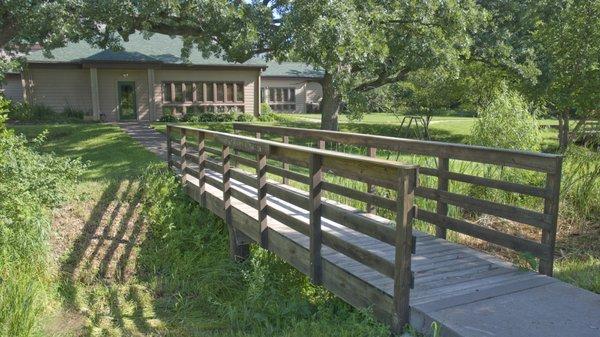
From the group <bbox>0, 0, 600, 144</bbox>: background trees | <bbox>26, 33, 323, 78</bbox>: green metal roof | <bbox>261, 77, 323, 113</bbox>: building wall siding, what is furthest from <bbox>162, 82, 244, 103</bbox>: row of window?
<bbox>261, 77, 323, 113</bbox>: building wall siding

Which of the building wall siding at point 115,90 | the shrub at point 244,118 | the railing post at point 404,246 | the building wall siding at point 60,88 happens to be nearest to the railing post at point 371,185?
the railing post at point 404,246

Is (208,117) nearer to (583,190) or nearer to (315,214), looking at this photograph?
(583,190)

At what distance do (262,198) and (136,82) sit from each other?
20663mm

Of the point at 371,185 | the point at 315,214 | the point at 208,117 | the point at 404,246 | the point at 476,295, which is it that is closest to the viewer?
the point at 404,246

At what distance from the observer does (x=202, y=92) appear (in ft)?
85.6

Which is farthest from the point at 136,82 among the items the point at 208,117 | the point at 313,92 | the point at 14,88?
the point at 313,92

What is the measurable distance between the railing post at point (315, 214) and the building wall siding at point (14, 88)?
79.2 ft

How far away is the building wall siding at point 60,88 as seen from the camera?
2322 centimetres

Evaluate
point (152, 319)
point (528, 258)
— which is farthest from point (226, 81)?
point (528, 258)

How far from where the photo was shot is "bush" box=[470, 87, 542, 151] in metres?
8.49

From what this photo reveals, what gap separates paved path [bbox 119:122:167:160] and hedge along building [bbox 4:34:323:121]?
491 centimetres

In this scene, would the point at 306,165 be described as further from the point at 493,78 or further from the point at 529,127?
the point at 493,78

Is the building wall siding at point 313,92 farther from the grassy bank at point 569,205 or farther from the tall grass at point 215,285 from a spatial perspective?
the grassy bank at point 569,205

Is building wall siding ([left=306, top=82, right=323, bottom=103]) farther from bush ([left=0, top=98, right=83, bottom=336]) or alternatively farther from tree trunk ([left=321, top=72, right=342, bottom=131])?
bush ([left=0, top=98, right=83, bottom=336])
